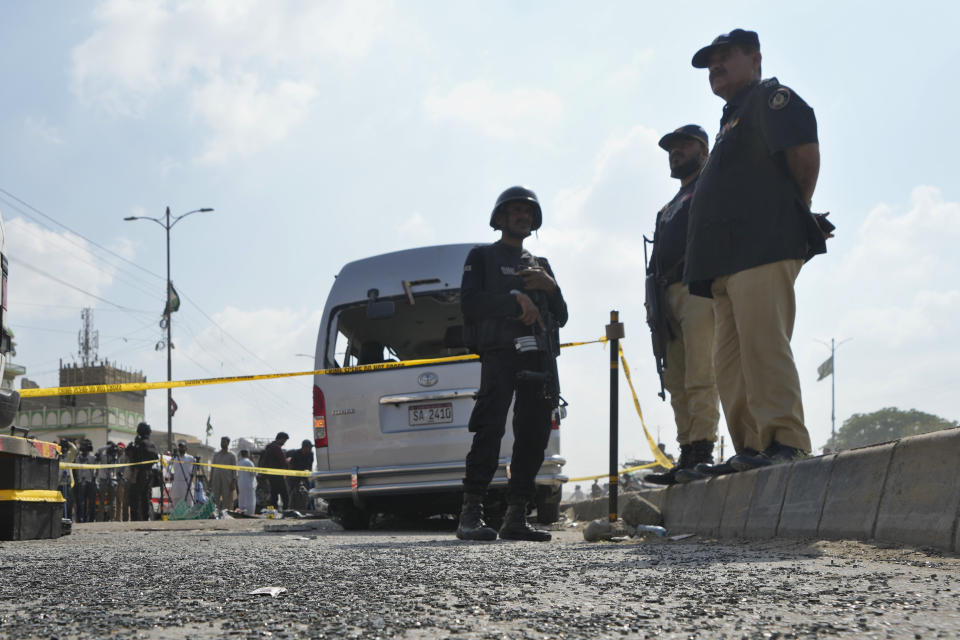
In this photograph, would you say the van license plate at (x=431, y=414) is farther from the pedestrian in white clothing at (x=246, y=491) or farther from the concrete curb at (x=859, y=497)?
the pedestrian in white clothing at (x=246, y=491)

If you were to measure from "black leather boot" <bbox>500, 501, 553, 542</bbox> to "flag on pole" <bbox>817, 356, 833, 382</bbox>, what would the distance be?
8226 cm

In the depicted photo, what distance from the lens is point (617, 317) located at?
7.05 m

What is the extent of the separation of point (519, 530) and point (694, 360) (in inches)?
64.3

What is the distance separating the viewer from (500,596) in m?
2.45

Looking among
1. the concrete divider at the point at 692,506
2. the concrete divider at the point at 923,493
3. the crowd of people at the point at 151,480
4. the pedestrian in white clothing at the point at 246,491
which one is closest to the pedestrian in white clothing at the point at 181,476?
the crowd of people at the point at 151,480

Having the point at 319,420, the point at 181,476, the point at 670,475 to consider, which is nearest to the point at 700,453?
the point at 670,475

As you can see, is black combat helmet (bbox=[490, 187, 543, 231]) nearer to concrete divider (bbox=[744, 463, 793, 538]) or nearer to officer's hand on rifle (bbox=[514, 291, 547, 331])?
officer's hand on rifle (bbox=[514, 291, 547, 331])

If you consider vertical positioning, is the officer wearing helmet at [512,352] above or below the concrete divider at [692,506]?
above

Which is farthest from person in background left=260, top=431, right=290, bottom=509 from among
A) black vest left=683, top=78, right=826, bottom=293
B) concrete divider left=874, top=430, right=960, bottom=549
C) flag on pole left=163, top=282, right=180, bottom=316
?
flag on pole left=163, top=282, right=180, bottom=316

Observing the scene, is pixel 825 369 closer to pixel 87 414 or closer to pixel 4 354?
pixel 87 414

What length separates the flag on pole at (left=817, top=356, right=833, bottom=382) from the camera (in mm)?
83025

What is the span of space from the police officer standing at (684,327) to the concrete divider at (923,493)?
252 centimetres

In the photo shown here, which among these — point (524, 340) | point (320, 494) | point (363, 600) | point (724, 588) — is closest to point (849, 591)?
point (724, 588)

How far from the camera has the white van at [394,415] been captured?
8031 mm
